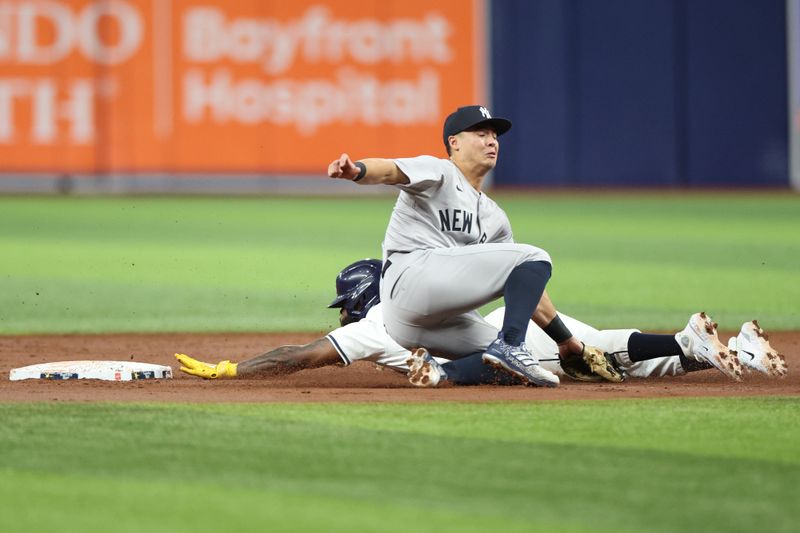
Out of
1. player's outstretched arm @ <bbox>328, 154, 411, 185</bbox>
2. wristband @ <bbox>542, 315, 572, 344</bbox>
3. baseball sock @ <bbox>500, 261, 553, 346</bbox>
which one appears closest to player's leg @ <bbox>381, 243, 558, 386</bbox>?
baseball sock @ <bbox>500, 261, 553, 346</bbox>

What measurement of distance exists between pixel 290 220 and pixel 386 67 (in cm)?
730

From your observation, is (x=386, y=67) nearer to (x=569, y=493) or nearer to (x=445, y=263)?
(x=445, y=263)

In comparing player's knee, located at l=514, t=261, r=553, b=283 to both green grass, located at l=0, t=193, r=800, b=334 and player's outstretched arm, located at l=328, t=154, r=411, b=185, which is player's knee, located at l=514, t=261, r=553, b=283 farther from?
green grass, located at l=0, t=193, r=800, b=334

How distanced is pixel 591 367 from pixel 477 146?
1.14 m

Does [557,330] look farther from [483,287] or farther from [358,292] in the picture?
[358,292]

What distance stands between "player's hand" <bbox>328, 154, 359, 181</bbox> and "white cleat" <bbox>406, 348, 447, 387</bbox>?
0.97 meters

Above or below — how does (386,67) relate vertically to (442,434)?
above

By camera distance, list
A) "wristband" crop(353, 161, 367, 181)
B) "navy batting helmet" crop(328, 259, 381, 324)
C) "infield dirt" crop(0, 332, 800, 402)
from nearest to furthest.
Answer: "wristband" crop(353, 161, 367, 181), "infield dirt" crop(0, 332, 800, 402), "navy batting helmet" crop(328, 259, 381, 324)

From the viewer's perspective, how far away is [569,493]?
4.41 metres

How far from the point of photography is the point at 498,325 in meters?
7.28

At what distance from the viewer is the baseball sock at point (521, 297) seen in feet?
21.8

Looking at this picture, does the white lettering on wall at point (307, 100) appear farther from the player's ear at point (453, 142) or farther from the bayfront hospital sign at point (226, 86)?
the player's ear at point (453, 142)

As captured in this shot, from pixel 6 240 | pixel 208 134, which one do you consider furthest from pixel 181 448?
pixel 208 134

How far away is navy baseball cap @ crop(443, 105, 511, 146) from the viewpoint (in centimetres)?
698
